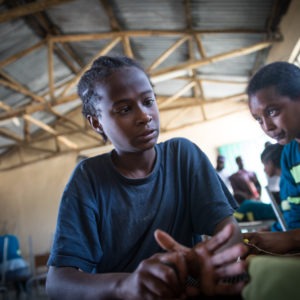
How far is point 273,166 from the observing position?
7.59 ft

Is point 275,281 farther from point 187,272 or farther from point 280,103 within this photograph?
point 280,103

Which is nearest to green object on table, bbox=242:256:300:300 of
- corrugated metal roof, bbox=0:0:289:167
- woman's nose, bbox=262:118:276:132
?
woman's nose, bbox=262:118:276:132

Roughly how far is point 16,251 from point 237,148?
582cm

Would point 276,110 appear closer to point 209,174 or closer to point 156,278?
point 209,174

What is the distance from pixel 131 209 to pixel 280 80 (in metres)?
0.86

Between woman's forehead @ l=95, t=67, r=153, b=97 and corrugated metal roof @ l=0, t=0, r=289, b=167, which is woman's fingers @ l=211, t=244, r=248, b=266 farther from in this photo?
corrugated metal roof @ l=0, t=0, r=289, b=167

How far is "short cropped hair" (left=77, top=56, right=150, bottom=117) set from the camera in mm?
951

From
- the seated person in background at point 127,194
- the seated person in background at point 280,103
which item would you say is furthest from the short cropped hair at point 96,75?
the seated person in background at point 280,103

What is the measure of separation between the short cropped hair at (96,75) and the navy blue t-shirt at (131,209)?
20 centimetres

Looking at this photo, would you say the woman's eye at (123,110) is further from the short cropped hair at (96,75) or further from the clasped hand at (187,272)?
the clasped hand at (187,272)

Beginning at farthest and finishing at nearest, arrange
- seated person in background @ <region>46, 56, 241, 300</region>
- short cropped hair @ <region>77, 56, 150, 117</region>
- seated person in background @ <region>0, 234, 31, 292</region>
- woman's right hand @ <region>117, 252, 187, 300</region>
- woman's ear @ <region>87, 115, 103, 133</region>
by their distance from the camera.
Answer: seated person in background @ <region>0, 234, 31, 292</region> → woman's ear @ <region>87, 115, 103, 133</region> → short cropped hair @ <region>77, 56, 150, 117</region> → seated person in background @ <region>46, 56, 241, 300</region> → woman's right hand @ <region>117, 252, 187, 300</region>

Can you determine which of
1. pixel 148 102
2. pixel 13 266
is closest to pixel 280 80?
pixel 148 102

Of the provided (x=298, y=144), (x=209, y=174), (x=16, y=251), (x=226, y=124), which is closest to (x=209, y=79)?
(x=226, y=124)

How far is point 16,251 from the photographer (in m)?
4.22
